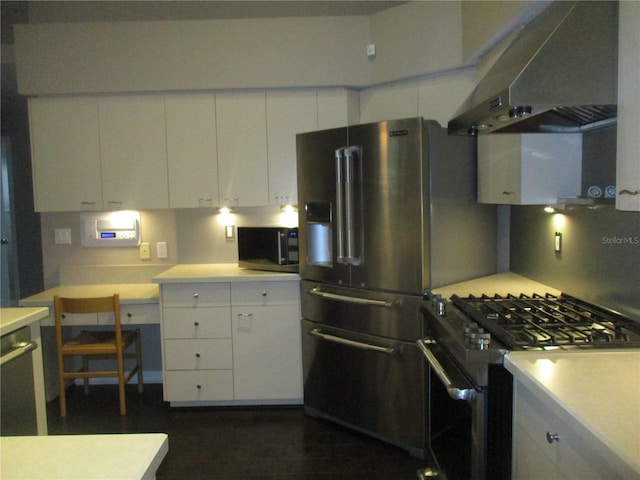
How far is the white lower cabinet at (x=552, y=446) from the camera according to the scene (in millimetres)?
1045

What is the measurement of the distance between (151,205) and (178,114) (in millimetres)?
665

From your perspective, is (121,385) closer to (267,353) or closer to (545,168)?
(267,353)

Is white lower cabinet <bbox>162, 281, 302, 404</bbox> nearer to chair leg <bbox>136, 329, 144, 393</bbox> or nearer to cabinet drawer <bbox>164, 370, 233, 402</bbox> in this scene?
cabinet drawer <bbox>164, 370, 233, 402</bbox>

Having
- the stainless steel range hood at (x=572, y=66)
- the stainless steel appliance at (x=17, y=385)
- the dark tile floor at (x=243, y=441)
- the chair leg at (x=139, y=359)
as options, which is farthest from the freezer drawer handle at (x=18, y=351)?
the stainless steel range hood at (x=572, y=66)

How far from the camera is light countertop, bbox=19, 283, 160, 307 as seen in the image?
3279mm

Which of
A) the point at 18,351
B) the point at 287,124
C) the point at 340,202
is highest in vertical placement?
the point at 287,124

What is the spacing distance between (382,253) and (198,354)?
145cm

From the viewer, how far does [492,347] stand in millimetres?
1628

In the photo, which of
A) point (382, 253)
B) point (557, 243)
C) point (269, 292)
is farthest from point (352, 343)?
point (557, 243)

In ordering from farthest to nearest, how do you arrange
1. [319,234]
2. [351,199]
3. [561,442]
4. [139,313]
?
[139,313]
[319,234]
[351,199]
[561,442]

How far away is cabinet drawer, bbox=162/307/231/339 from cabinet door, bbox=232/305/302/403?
67 mm

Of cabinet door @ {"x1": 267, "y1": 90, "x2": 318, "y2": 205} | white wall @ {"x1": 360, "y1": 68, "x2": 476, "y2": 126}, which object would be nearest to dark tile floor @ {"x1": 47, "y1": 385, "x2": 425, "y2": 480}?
cabinet door @ {"x1": 267, "y1": 90, "x2": 318, "y2": 205}

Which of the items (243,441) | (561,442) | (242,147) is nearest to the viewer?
(561,442)

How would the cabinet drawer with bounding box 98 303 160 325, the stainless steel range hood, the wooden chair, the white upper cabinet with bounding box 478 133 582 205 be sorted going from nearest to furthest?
the stainless steel range hood
the white upper cabinet with bounding box 478 133 582 205
the wooden chair
the cabinet drawer with bounding box 98 303 160 325
